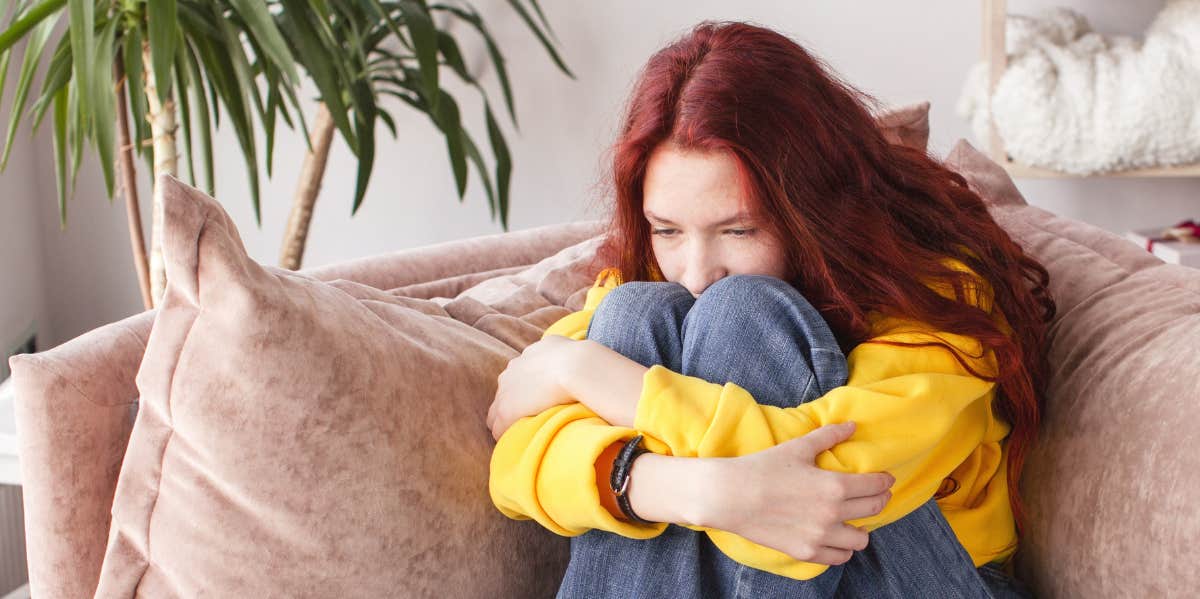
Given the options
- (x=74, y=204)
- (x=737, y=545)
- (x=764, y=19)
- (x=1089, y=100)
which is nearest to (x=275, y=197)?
(x=74, y=204)

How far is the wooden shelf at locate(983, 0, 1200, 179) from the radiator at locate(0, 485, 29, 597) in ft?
5.95

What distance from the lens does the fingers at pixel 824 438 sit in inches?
29.6

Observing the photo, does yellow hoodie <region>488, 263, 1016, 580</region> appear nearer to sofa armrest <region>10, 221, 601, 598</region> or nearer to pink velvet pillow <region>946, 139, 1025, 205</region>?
sofa armrest <region>10, 221, 601, 598</region>

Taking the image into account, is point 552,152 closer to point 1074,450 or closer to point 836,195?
point 836,195

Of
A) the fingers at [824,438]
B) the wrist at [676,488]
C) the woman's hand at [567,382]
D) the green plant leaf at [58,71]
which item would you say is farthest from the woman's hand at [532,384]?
the green plant leaf at [58,71]

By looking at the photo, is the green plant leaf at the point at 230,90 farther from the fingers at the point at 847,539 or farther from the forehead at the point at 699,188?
the fingers at the point at 847,539

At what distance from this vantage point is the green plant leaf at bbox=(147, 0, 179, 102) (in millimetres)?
1229

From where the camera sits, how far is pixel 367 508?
0.81 m

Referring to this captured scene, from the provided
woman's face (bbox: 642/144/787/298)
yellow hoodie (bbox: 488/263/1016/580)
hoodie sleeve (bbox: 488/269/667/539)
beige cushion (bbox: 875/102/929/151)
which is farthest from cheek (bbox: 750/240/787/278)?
beige cushion (bbox: 875/102/929/151)

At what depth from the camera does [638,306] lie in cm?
90

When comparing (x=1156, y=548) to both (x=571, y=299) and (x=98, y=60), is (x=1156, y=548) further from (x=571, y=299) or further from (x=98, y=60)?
(x=98, y=60)

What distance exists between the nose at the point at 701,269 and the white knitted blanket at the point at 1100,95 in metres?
1.05

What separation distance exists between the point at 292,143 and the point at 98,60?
117 cm

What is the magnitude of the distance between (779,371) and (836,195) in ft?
0.64
